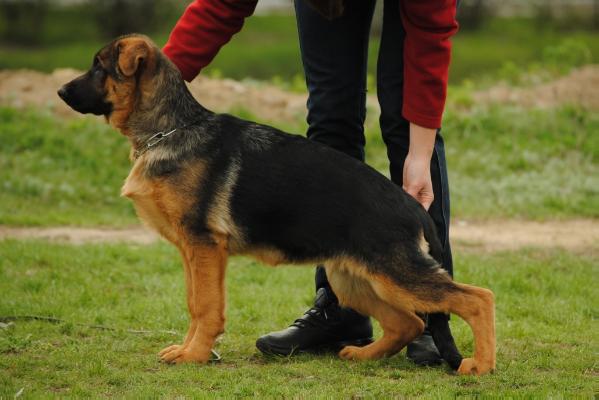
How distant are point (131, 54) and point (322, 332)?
73.3 inches

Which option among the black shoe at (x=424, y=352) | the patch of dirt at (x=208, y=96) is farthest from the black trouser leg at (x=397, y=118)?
the patch of dirt at (x=208, y=96)

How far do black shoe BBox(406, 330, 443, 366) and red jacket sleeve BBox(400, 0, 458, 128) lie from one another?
1.18 metres

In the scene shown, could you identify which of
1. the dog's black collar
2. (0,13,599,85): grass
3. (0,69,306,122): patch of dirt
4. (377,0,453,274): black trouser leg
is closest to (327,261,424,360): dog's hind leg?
(377,0,453,274): black trouser leg

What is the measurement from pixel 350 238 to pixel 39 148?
7366 mm

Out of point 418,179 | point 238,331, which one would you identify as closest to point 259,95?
point 238,331

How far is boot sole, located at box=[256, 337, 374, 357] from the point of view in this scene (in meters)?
5.06

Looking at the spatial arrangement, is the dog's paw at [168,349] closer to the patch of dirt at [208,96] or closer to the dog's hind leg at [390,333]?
the dog's hind leg at [390,333]

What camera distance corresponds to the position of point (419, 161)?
15.7 feet

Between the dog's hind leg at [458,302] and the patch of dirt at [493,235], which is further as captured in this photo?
the patch of dirt at [493,235]

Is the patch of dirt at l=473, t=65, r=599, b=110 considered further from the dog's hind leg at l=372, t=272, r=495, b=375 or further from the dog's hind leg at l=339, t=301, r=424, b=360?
the dog's hind leg at l=372, t=272, r=495, b=375

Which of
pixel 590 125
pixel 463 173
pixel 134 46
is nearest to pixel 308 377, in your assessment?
pixel 134 46

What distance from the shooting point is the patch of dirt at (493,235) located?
27.4ft

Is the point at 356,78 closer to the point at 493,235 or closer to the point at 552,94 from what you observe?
the point at 493,235

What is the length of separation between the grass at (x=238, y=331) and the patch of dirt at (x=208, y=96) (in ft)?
13.8
